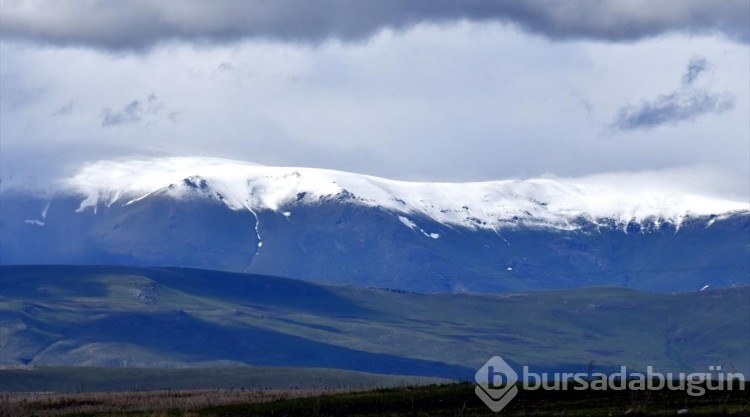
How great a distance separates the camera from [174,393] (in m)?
91.1

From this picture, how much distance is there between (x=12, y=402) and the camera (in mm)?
86750

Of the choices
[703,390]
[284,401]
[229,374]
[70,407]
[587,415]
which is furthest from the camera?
[229,374]

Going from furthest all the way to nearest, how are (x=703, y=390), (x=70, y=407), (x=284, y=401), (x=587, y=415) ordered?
(x=70, y=407) < (x=284, y=401) < (x=703, y=390) < (x=587, y=415)

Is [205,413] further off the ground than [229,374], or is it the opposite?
[229,374]

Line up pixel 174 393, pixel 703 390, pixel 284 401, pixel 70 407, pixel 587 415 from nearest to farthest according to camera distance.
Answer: pixel 587 415, pixel 703 390, pixel 284 401, pixel 70 407, pixel 174 393

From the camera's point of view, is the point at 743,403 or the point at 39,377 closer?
the point at 743,403

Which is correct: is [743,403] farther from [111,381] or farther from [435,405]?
[111,381]

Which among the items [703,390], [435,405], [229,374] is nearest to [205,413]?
[435,405]

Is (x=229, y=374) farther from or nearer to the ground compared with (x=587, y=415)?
farther from the ground

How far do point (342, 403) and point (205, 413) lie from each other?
5.98 meters

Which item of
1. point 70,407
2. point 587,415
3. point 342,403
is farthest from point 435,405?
point 70,407

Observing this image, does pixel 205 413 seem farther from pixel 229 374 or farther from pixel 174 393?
pixel 229 374

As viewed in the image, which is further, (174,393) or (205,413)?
(174,393)

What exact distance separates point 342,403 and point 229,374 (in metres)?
112
